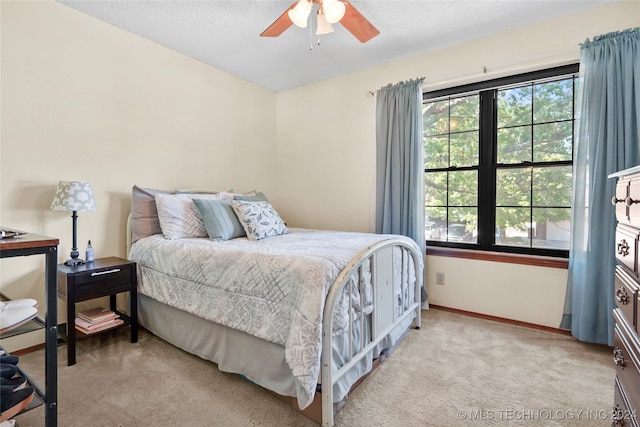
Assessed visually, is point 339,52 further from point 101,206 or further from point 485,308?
point 485,308

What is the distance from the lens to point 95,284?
80.0 inches

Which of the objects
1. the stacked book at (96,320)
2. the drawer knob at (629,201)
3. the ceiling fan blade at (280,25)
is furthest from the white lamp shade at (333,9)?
the stacked book at (96,320)

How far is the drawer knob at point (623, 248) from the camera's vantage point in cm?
108

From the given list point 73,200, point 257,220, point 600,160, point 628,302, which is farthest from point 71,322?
point 600,160

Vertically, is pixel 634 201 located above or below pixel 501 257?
above

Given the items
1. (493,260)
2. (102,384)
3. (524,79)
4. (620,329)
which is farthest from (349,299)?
(524,79)

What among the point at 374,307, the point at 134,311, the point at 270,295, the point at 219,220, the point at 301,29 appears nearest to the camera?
the point at 270,295

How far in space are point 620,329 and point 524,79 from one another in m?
2.15

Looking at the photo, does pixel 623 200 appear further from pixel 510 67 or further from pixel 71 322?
pixel 71 322

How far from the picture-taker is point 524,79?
2.52 metres

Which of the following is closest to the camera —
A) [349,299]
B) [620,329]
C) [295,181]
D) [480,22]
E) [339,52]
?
[620,329]

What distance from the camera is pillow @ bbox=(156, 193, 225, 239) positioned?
240cm

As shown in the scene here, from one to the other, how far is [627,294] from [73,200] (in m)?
2.90

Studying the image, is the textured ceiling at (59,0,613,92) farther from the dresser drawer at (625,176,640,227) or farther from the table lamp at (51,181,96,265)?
the dresser drawer at (625,176,640,227)
